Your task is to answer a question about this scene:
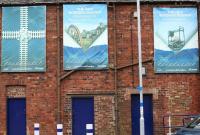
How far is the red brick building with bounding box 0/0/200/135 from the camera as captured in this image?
22.5m

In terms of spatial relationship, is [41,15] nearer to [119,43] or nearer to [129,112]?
[119,43]

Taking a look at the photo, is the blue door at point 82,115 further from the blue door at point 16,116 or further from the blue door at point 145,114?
the blue door at point 16,116

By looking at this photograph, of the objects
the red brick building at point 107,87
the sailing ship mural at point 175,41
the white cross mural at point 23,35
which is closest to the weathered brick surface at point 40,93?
the red brick building at point 107,87

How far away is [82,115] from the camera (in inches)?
890

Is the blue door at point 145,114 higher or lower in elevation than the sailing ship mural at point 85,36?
lower

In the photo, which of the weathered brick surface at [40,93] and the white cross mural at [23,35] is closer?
the weathered brick surface at [40,93]

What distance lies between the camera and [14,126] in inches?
892

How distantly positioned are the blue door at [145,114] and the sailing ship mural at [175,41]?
1.52 meters

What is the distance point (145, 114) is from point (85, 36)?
4.55 m

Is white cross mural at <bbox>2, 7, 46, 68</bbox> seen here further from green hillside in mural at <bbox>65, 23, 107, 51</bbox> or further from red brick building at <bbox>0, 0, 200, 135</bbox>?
green hillside in mural at <bbox>65, 23, 107, 51</bbox>

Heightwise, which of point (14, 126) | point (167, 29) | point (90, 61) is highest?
point (167, 29)

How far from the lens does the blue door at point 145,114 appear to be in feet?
74.4

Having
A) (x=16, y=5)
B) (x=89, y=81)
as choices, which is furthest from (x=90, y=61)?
(x=16, y=5)

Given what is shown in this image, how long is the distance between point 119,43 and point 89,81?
226cm
